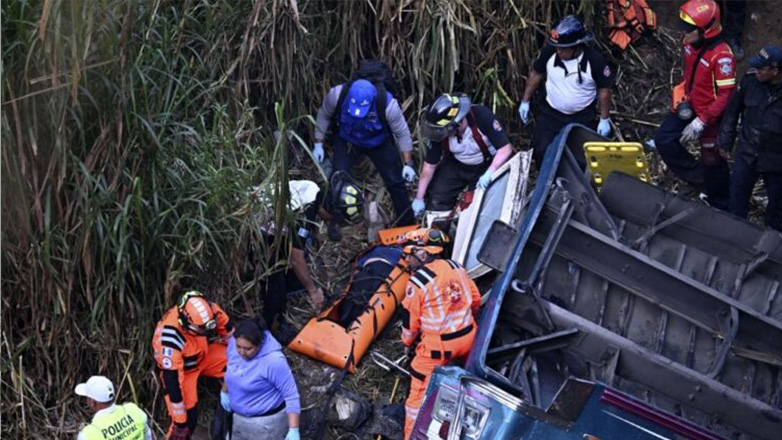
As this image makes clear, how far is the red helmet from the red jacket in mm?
124

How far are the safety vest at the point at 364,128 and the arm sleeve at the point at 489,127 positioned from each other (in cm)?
75

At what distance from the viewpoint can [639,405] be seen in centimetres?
760

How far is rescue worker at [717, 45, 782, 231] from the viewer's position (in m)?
9.93

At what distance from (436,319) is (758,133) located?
2886 mm

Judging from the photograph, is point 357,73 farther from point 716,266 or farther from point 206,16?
point 716,266

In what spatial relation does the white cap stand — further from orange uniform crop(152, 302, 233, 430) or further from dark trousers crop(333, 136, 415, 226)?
dark trousers crop(333, 136, 415, 226)

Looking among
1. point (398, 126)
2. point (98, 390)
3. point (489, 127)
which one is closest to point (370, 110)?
point (398, 126)

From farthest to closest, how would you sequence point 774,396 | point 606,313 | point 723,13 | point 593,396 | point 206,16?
point 723,13
point 206,16
point 606,313
point 774,396
point 593,396

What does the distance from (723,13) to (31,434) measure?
723 centimetres

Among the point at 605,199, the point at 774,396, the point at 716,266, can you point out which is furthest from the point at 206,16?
the point at 774,396

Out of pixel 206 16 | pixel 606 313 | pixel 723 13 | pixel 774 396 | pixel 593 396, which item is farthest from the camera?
pixel 723 13

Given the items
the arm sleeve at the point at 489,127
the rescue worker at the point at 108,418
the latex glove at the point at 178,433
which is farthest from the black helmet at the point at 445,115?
the rescue worker at the point at 108,418

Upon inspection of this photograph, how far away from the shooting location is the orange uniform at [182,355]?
899cm

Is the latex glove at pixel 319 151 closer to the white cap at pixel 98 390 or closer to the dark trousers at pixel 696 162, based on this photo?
the dark trousers at pixel 696 162
